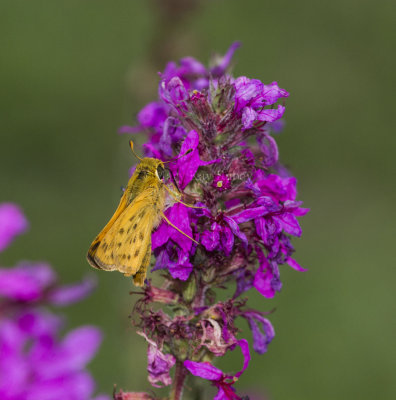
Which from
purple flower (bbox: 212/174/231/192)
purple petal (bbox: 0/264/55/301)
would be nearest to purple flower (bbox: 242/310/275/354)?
purple flower (bbox: 212/174/231/192)

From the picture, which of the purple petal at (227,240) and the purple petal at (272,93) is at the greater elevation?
the purple petal at (272,93)

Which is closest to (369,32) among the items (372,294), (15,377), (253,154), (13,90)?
(372,294)

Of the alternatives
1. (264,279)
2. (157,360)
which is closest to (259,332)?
(264,279)

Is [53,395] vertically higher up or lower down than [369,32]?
lower down

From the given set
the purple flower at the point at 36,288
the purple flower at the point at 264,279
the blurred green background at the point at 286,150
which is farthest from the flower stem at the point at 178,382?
the blurred green background at the point at 286,150

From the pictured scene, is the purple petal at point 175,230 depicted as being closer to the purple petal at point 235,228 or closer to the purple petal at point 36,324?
the purple petal at point 235,228

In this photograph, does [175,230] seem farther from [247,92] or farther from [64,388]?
[64,388]

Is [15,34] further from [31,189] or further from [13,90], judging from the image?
[31,189]
